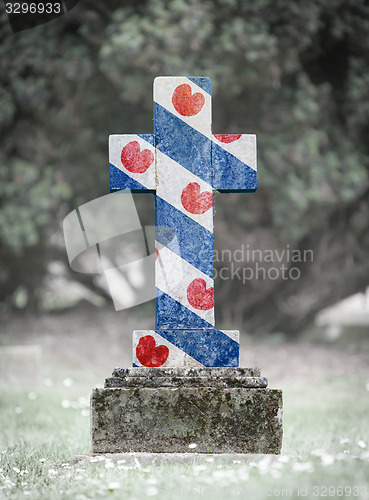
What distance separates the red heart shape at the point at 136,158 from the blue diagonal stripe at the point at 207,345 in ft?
3.34

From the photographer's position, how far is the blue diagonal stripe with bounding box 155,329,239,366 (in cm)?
345

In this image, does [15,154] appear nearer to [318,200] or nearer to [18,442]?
[318,200]

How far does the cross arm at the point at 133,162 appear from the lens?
3643mm

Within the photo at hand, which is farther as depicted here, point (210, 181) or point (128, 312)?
point (128, 312)

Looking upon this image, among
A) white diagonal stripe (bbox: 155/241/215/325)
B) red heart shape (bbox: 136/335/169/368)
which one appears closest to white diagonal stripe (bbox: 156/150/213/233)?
white diagonal stripe (bbox: 155/241/215/325)

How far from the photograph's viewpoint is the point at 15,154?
892 centimetres

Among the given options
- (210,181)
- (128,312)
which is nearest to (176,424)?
(210,181)

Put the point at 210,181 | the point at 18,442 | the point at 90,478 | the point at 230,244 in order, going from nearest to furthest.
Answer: the point at 90,478, the point at 210,181, the point at 18,442, the point at 230,244

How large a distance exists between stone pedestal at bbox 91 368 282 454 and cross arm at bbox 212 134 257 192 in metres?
1.29

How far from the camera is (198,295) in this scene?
3561 mm

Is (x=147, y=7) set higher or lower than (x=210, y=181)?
higher

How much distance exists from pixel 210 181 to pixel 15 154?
6.02 m

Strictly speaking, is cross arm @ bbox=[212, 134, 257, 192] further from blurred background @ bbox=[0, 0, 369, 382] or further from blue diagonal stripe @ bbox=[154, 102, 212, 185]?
blurred background @ bbox=[0, 0, 369, 382]

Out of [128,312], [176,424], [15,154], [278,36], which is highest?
[278,36]
